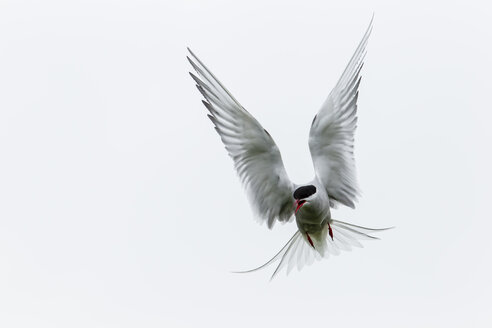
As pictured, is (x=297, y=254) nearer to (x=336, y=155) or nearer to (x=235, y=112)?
(x=336, y=155)

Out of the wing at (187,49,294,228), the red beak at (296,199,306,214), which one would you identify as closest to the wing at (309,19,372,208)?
the wing at (187,49,294,228)

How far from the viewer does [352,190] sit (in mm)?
8445

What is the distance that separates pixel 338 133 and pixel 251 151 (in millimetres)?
894

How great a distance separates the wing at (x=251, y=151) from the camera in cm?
775

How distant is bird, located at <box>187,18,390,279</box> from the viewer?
309 inches

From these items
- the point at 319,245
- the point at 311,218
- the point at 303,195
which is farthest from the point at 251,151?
the point at 319,245

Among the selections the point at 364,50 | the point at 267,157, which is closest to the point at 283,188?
the point at 267,157

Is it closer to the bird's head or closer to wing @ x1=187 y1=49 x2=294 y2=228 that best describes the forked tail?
wing @ x1=187 y1=49 x2=294 y2=228

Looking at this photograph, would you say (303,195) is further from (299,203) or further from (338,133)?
(338,133)

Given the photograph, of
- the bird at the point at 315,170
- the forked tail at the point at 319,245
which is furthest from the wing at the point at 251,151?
the forked tail at the point at 319,245

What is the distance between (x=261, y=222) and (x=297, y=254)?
0.53 metres

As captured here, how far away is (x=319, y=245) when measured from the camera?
8.59m

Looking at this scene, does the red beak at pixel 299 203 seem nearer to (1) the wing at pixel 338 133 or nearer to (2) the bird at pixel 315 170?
(2) the bird at pixel 315 170

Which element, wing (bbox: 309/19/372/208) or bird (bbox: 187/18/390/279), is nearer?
bird (bbox: 187/18/390/279)
